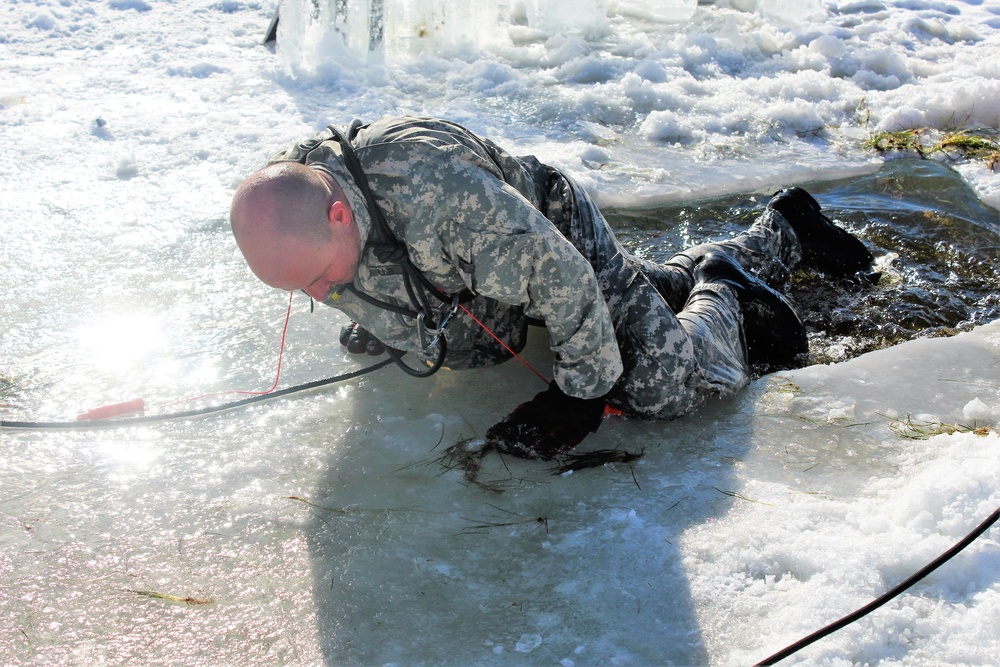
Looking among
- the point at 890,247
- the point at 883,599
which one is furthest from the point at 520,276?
the point at 890,247

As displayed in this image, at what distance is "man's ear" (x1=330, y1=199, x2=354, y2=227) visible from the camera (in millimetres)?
2092

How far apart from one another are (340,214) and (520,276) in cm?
52

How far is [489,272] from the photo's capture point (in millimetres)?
2256

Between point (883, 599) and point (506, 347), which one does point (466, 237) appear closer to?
point (506, 347)

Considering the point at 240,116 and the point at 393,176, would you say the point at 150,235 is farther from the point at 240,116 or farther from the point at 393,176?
the point at 393,176

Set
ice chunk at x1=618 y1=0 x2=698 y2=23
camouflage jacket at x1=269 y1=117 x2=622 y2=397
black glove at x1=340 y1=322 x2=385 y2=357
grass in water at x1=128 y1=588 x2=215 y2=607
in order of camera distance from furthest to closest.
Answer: ice chunk at x1=618 y1=0 x2=698 y2=23, black glove at x1=340 y1=322 x2=385 y2=357, camouflage jacket at x1=269 y1=117 x2=622 y2=397, grass in water at x1=128 y1=588 x2=215 y2=607

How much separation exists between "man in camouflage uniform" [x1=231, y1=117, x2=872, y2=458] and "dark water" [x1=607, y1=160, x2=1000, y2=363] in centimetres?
50

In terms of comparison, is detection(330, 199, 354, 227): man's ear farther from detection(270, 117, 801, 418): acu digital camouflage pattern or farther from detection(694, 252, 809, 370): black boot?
detection(694, 252, 809, 370): black boot

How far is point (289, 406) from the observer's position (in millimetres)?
2826

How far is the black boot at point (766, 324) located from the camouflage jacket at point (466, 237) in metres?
0.89

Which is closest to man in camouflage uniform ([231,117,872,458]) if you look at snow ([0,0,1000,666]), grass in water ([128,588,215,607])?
snow ([0,0,1000,666])

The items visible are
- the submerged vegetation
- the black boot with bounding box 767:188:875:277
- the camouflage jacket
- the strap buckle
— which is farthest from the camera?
the submerged vegetation

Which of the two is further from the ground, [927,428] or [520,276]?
[520,276]

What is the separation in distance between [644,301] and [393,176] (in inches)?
A: 39.0
